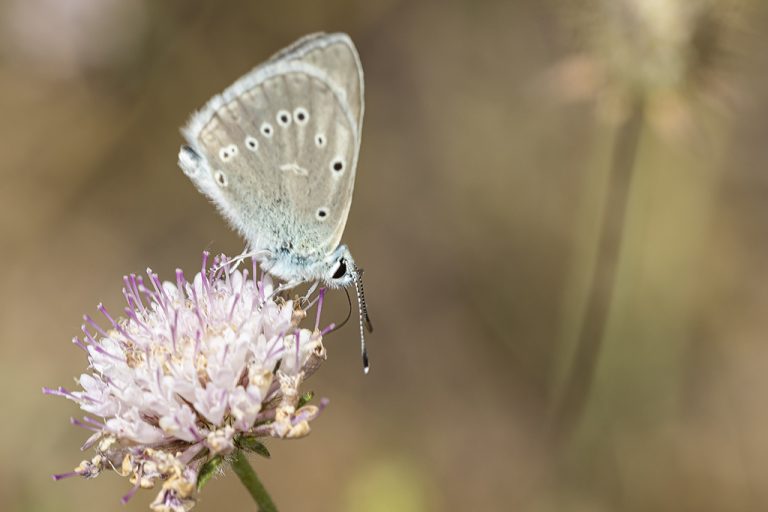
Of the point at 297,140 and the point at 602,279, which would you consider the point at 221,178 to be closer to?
the point at 297,140

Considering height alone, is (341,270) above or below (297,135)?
below

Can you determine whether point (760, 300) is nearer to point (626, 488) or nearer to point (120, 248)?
point (626, 488)

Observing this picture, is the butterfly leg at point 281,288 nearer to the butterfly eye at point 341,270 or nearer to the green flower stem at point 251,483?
the butterfly eye at point 341,270

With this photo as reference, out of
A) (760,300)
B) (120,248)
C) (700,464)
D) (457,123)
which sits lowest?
(700,464)

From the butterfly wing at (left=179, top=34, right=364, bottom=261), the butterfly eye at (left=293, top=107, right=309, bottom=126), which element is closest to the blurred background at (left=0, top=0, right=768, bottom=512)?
the butterfly wing at (left=179, top=34, right=364, bottom=261)

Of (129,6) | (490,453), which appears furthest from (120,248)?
(490,453)

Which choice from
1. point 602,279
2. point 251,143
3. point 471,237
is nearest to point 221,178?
point 251,143

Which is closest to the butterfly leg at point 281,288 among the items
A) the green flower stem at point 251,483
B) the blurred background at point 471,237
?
the green flower stem at point 251,483
